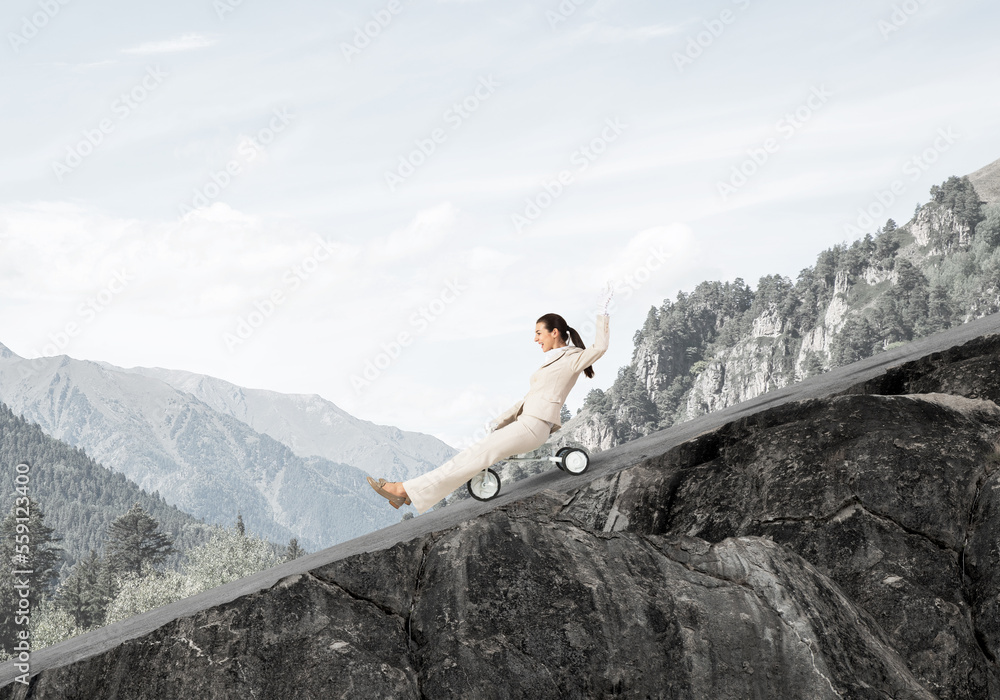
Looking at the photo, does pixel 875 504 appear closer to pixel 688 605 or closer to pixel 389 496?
pixel 688 605

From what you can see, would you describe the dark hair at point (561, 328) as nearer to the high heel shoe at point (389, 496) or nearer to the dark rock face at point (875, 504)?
the dark rock face at point (875, 504)

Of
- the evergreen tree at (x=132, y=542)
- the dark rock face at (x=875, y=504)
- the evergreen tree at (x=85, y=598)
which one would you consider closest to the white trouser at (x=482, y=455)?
the dark rock face at (x=875, y=504)

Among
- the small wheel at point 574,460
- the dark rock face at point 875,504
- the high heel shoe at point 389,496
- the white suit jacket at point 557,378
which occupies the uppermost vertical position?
the white suit jacket at point 557,378

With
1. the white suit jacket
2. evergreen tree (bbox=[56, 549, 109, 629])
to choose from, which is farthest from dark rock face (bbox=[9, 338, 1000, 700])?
evergreen tree (bbox=[56, 549, 109, 629])

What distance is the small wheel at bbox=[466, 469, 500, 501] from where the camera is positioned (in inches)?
364

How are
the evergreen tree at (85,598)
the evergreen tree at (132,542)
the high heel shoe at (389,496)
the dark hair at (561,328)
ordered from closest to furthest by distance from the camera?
the high heel shoe at (389,496), the dark hair at (561,328), the evergreen tree at (85,598), the evergreen tree at (132,542)

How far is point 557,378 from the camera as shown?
9273mm

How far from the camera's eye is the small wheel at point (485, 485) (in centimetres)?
925

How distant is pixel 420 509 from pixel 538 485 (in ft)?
5.35

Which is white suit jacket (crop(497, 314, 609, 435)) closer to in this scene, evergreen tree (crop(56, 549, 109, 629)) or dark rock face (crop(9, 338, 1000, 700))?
dark rock face (crop(9, 338, 1000, 700))

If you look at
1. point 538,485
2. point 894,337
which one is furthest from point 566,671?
point 894,337

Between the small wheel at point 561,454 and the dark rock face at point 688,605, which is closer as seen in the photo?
the dark rock face at point 688,605

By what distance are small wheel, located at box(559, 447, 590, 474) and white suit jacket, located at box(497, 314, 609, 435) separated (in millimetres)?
423

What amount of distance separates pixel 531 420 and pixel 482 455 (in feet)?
2.10
